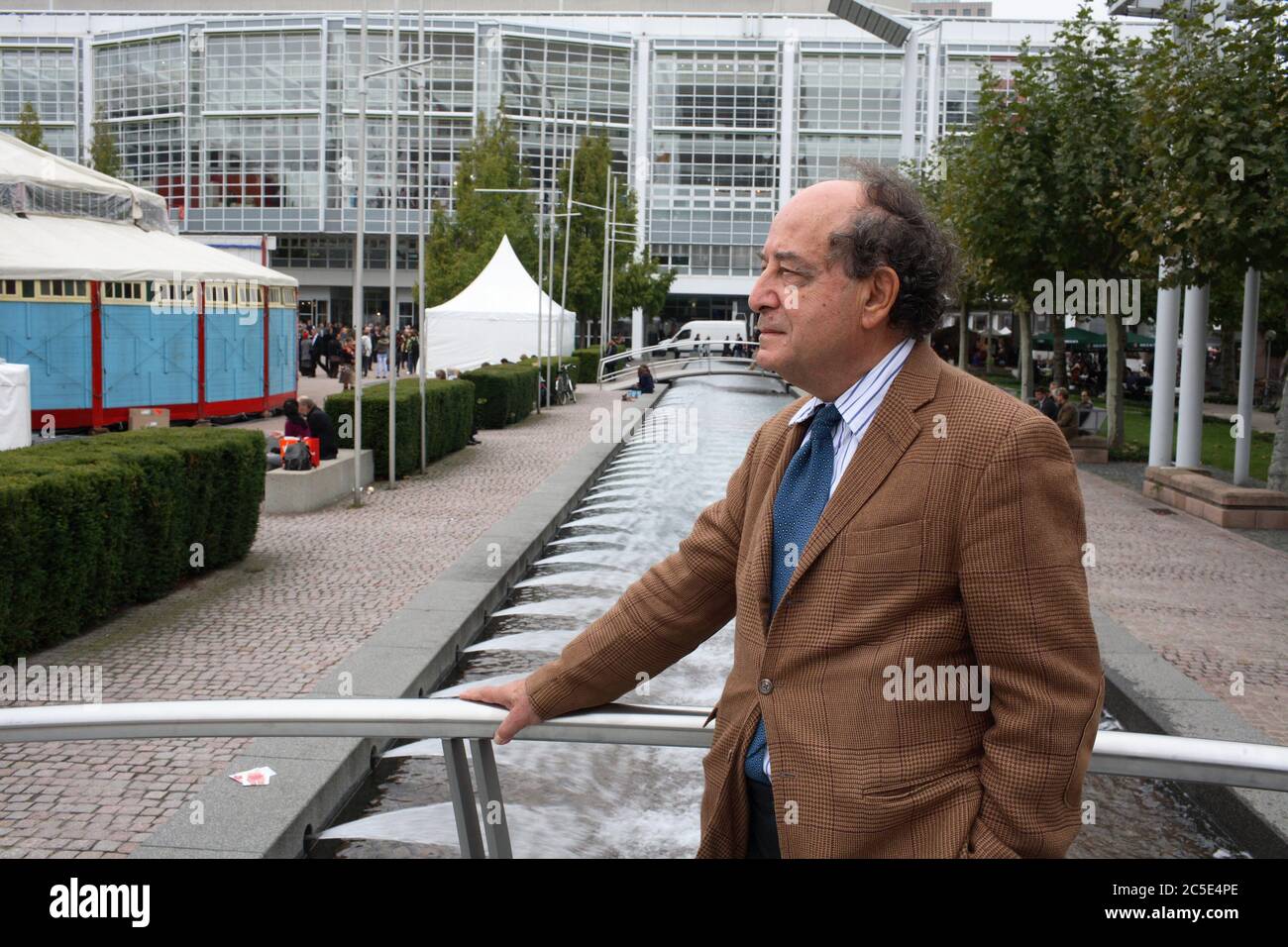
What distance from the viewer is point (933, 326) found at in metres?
2.42

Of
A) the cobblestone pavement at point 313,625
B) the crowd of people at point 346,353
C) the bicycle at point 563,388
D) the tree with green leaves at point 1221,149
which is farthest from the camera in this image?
the crowd of people at point 346,353

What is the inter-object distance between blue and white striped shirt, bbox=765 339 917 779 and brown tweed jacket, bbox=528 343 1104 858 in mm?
30

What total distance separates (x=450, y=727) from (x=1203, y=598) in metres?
9.93

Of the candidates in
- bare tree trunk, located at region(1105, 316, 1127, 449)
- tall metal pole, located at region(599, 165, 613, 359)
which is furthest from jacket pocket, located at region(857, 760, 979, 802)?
tall metal pole, located at region(599, 165, 613, 359)

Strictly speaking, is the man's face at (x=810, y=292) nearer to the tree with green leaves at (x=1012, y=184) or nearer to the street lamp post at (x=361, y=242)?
the street lamp post at (x=361, y=242)

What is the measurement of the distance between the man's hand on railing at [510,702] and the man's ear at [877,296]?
0.87 meters

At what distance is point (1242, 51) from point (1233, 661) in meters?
9.30

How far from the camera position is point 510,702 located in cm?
249

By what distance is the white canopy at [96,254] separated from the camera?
22000 millimetres

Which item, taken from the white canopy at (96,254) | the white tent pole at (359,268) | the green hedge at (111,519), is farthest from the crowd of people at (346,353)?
the green hedge at (111,519)

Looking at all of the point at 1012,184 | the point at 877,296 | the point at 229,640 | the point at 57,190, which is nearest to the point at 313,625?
the point at 229,640

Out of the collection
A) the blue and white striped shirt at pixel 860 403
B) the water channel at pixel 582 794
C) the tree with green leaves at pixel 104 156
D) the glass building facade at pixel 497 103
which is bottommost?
the water channel at pixel 582 794

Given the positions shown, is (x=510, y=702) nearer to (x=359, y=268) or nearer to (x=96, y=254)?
(x=359, y=268)

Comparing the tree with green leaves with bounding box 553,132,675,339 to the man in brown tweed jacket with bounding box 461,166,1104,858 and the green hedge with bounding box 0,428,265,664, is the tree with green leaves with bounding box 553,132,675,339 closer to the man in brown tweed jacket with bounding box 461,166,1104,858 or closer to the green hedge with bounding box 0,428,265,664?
the green hedge with bounding box 0,428,265,664
